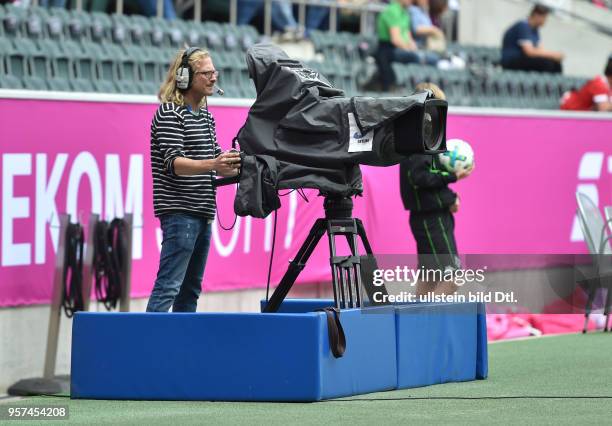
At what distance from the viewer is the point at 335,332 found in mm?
6648

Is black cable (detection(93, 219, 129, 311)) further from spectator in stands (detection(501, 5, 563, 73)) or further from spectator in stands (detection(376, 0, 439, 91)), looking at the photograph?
spectator in stands (detection(501, 5, 563, 73))

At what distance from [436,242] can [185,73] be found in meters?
2.49

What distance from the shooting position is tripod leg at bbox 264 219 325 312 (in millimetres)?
6836

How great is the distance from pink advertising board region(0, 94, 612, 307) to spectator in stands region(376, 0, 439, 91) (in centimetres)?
335

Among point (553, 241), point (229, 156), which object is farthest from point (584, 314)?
point (229, 156)

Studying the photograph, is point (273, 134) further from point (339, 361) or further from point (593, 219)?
point (593, 219)

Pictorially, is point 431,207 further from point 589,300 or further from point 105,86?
point 105,86

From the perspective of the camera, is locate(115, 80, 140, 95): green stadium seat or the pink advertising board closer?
the pink advertising board

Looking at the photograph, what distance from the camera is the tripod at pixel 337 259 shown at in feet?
22.5

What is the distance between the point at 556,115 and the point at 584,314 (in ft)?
7.95

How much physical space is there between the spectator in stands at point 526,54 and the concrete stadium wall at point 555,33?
2.94 meters

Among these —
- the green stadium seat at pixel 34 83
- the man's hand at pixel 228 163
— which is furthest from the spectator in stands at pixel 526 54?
the man's hand at pixel 228 163

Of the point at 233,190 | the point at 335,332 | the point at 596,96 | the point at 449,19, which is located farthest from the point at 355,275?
the point at 449,19

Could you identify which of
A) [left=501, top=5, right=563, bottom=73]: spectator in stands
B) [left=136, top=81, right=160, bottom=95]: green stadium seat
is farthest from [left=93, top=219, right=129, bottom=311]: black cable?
[left=501, top=5, right=563, bottom=73]: spectator in stands
